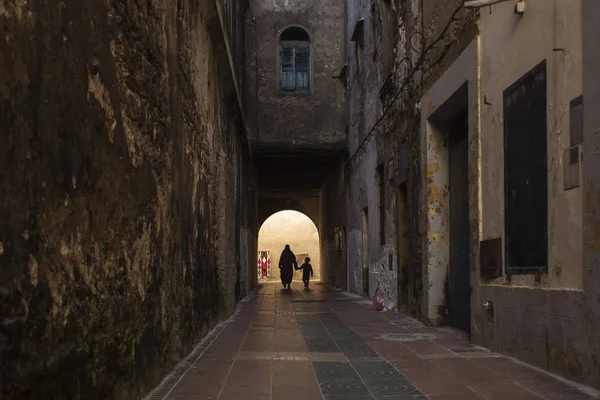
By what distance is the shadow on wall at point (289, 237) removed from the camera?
120ft

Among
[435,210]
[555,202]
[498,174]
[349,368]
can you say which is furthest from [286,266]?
[555,202]

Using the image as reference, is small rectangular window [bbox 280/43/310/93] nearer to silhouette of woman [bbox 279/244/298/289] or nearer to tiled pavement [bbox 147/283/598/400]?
silhouette of woman [bbox 279/244/298/289]

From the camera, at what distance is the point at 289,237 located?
37.1 m

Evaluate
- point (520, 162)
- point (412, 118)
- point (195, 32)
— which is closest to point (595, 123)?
point (520, 162)

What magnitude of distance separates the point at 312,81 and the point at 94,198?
1498 cm

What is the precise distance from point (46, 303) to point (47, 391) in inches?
12.2

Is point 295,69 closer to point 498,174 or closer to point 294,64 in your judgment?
point 294,64

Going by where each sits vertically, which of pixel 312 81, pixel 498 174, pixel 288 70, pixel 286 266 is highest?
pixel 288 70

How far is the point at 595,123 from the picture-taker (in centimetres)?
425

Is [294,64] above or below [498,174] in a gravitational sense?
above

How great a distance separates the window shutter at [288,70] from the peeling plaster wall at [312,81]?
0.79 ft

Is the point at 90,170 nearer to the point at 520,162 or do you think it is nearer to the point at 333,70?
the point at 520,162

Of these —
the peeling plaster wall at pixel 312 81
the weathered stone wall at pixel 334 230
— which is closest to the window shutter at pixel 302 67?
the peeling plaster wall at pixel 312 81

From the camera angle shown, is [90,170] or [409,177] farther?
[409,177]
